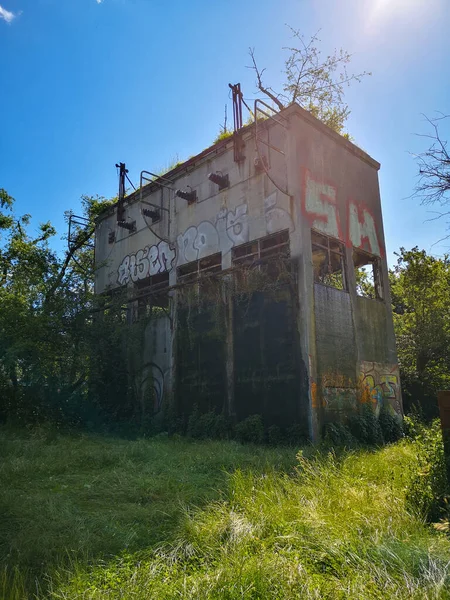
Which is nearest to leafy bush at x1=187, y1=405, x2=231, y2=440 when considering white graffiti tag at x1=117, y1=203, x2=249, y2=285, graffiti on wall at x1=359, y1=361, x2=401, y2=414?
graffiti on wall at x1=359, y1=361, x2=401, y2=414

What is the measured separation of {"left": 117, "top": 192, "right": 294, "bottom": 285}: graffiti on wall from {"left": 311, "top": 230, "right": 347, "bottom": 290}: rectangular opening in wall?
1433 millimetres

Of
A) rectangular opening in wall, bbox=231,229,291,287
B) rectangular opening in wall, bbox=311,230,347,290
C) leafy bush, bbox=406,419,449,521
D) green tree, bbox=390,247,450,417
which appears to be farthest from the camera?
green tree, bbox=390,247,450,417

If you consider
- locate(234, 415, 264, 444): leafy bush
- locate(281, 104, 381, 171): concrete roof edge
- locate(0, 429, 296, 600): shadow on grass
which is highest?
locate(281, 104, 381, 171): concrete roof edge

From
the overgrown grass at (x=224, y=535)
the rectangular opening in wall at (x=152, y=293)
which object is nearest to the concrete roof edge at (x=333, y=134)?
the rectangular opening in wall at (x=152, y=293)

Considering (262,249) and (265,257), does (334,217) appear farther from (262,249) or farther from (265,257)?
(265,257)

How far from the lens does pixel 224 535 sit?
4.68 meters

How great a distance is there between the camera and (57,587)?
366 centimetres

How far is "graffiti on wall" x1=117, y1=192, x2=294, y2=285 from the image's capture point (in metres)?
14.4

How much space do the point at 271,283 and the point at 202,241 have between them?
4026mm

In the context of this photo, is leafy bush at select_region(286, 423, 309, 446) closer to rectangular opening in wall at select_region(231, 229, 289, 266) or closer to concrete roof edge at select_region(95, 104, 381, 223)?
rectangular opening in wall at select_region(231, 229, 289, 266)

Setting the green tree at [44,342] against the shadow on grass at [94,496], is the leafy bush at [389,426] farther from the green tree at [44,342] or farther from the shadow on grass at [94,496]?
the green tree at [44,342]

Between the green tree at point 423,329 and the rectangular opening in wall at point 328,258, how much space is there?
630 centimetres

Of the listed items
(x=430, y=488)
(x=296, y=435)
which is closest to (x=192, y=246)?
(x=296, y=435)

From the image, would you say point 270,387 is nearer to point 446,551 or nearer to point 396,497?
point 396,497
